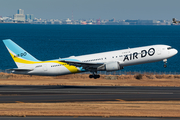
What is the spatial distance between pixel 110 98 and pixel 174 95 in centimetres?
1142

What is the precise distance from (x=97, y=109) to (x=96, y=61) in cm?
2258

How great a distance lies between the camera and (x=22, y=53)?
62.3 meters

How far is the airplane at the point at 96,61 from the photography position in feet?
187

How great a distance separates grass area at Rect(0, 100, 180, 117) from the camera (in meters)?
34.8

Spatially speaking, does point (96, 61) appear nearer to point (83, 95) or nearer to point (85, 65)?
point (85, 65)

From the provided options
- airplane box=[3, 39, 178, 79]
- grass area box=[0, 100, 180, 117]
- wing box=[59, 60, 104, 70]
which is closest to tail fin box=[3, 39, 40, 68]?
airplane box=[3, 39, 178, 79]

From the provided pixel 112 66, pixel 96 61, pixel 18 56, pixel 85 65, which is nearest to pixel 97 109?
pixel 112 66

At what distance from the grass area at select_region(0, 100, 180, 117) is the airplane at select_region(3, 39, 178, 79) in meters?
15.4

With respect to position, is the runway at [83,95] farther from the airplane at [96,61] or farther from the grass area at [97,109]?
the airplane at [96,61]

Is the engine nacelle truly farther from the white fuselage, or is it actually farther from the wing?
the wing

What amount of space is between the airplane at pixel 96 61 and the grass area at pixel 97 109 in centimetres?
1537

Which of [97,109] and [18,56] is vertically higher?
[18,56]

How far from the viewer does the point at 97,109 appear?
1487 inches

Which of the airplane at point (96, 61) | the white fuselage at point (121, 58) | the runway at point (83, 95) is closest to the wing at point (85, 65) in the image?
the airplane at point (96, 61)
